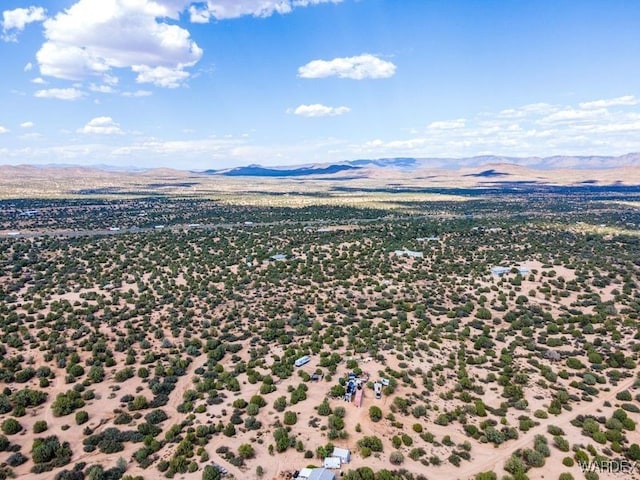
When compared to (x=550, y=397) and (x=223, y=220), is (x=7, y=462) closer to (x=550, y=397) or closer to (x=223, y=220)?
(x=550, y=397)

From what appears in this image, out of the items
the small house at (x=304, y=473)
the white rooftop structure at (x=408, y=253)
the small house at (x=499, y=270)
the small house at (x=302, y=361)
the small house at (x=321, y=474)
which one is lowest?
the small house at (x=304, y=473)

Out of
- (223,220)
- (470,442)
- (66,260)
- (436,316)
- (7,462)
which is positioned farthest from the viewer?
(223,220)

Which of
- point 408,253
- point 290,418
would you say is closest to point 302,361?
point 290,418

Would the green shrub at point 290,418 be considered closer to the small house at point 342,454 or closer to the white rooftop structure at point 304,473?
the small house at point 342,454

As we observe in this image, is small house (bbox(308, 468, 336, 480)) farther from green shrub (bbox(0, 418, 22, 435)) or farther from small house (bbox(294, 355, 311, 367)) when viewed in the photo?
green shrub (bbox(0, 418, 22, 435))

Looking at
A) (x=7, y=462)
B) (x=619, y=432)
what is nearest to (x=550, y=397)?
(x=619, y=432)

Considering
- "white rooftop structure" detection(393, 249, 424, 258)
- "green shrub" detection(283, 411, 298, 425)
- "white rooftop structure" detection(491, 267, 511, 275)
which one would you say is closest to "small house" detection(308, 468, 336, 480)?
"green shrub" detection(283, 411, 298, 425)

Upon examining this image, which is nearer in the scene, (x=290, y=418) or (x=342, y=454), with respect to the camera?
(x=342, y=454)

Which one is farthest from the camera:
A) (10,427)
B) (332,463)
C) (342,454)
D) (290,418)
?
(290,418)

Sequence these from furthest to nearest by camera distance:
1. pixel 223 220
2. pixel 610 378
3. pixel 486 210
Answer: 1. pixel 486 210
2. pixel 223 220
3. pixel 610 378

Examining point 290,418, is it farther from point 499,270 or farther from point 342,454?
point 499,270

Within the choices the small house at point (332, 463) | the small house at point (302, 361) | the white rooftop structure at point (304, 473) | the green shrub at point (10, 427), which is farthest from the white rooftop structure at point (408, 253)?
the green shrub at point (10, 427)
